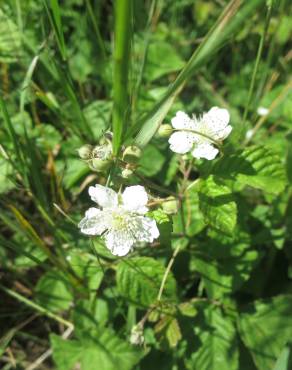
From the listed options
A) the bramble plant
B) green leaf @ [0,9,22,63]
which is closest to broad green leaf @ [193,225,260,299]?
the bramble plant

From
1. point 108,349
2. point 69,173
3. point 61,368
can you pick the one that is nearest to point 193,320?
point 108,349

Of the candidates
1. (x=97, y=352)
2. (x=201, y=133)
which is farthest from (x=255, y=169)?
(x=97, y=352)

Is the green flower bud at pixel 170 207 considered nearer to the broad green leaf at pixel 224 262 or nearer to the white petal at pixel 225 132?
the white petal at pixel 225 132

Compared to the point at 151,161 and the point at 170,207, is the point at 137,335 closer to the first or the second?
the point at 170,207

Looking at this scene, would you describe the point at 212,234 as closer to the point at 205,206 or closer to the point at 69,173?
the point at 205,206

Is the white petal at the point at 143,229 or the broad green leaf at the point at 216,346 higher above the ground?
the white petal at the point at 143,229

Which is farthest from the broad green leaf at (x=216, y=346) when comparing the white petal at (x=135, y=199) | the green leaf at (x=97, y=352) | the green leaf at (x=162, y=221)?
the white petal at (x=135, y=199)
